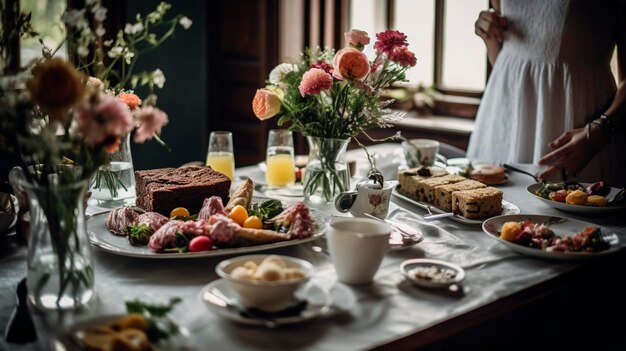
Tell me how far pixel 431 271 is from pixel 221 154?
969 millimetres

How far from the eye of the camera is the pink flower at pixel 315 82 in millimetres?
1665

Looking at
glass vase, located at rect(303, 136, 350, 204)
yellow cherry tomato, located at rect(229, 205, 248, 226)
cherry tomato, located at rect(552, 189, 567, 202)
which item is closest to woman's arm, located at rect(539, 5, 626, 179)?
cherry tomato, located at rect(552, 189, 567, 202)

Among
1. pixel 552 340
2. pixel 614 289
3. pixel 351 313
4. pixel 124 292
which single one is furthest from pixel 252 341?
pixel 614 289

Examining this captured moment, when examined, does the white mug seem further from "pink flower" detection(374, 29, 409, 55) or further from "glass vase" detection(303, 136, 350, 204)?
"pink flower" detection(374, 29, 409, 55)

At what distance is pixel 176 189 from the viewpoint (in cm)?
169

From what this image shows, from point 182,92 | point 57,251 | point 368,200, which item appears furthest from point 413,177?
point 182,92

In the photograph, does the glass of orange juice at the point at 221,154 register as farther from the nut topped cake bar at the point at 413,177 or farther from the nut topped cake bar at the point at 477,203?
the nut topped cake bar at the point at 477,203

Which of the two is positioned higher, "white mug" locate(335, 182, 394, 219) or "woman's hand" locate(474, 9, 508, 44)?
"woman's hand" locate(474, 9, 508, 44)

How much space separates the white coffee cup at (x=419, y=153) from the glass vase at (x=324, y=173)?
44 centimetres

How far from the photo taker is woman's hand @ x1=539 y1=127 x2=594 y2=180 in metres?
2.04

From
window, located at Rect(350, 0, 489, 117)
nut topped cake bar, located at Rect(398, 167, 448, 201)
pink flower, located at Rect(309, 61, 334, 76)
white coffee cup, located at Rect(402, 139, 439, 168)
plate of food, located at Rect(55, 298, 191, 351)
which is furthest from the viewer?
window, located at Rect(350, 0, 489, 117)

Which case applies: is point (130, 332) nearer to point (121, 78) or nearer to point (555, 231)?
point (121, 78)

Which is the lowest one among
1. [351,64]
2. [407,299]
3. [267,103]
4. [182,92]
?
[407,299]

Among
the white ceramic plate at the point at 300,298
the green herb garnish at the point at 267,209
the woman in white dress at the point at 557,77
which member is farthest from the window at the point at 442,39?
the white ceramic plate at the point at 300,298
